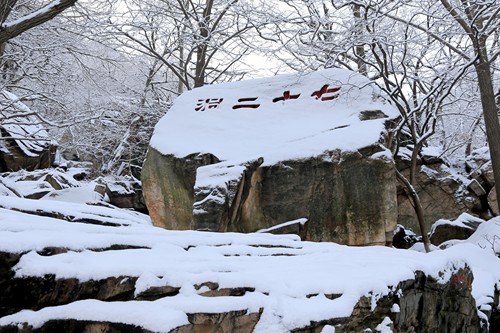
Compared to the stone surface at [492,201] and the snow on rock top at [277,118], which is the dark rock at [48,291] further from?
the stone surface at [492,201]

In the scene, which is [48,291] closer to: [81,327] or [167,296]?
[81,327]

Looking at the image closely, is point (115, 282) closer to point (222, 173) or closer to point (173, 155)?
point (222, 173)

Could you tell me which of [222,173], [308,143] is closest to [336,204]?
[308,143]

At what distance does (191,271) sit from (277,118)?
17.8 feet

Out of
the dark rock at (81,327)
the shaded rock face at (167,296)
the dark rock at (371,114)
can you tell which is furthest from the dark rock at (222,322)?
the dark rock at (371,114)

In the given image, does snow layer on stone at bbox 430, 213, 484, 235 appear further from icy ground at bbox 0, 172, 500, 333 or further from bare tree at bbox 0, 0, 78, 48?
bare tree at bbox 0, 0, 78, 48

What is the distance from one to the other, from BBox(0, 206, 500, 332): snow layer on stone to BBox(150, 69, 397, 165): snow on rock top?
3192 mm

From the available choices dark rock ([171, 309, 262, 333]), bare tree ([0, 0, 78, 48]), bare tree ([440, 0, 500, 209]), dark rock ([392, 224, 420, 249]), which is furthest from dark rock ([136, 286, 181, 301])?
dark rock ([392, 224, 420, 249])

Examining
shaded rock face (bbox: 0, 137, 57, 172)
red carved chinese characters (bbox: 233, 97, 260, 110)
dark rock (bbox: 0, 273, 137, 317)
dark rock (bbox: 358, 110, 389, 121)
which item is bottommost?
dark rock (bbox: 0, 273, 137, 317)

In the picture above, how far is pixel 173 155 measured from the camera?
7.37 meters

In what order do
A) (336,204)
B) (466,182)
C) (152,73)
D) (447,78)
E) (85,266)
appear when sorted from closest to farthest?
(85,266) → (336,204) → (447,78) → (466,182) → (152,73)

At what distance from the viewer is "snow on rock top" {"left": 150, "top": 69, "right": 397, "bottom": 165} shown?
6875 millimetres

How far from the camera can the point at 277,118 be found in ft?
25.9

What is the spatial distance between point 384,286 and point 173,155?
15.6ft
